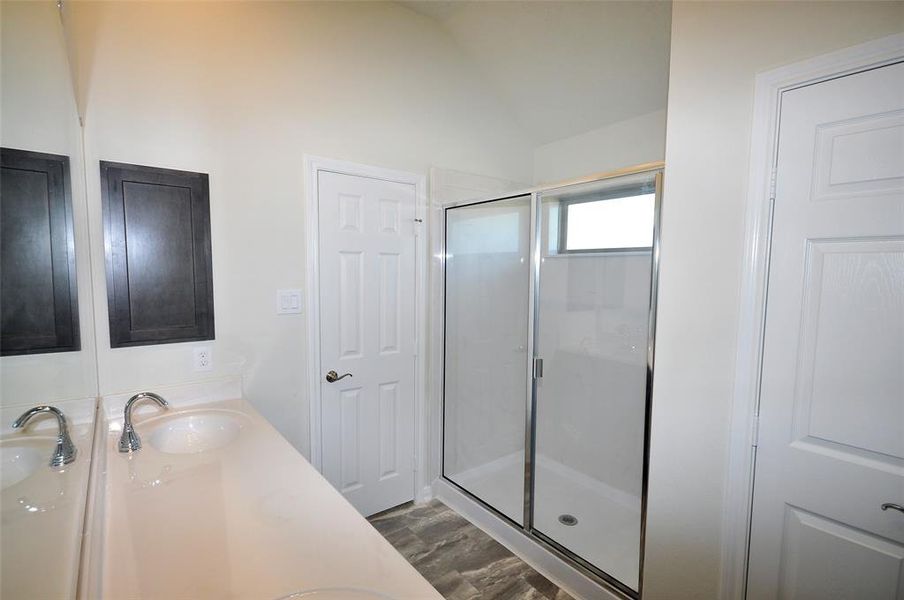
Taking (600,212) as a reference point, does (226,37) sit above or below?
above

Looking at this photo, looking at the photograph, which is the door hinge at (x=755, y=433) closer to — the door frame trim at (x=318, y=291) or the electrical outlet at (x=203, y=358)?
the door frame trim at (x=318, y=291)

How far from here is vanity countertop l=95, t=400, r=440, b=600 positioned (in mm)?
843

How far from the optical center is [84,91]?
1612 mm

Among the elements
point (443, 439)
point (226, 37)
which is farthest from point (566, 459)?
point (226, 37)

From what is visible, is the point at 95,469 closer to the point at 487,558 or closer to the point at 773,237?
the point at 487,558

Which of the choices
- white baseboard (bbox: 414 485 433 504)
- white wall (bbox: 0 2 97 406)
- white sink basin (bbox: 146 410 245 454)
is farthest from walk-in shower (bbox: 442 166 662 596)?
white wall (bbox: 0 2 97 406)

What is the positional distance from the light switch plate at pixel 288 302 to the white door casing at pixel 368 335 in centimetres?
11

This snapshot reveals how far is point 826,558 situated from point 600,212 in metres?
1.59

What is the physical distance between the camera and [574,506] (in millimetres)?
2523

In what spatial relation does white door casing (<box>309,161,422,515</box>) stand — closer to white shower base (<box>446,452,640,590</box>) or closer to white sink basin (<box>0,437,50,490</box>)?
white shower base (<box>446,452,640,590</box>)

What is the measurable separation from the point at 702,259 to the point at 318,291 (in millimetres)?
1761

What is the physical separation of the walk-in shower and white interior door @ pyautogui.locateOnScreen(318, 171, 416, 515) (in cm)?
31

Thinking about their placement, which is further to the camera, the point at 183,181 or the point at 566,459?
the point at 566,459

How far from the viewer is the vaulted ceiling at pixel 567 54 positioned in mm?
2111
